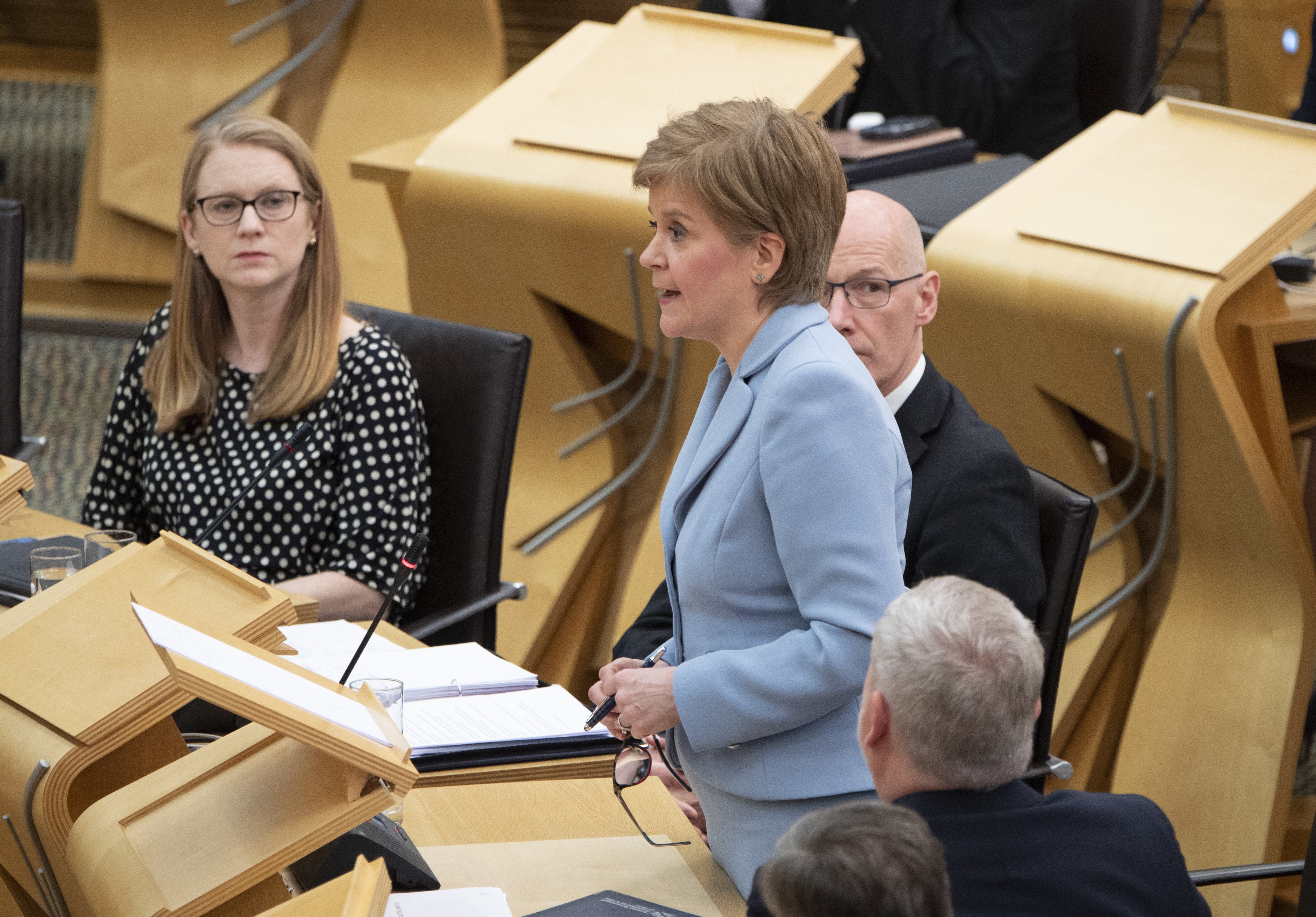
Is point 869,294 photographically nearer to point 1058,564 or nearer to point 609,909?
point 1058,564

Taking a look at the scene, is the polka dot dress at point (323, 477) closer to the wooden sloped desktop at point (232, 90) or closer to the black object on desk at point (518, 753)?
the black object on desk at point (518, 753)

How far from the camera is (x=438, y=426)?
2426mm

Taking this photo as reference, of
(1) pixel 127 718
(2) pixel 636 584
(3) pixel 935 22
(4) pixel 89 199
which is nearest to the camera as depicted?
(1) pixel 127 718

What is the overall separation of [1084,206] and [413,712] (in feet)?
5.13

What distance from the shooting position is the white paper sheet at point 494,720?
1548 millimetres

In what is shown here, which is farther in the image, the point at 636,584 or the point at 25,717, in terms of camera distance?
the point at 636,584

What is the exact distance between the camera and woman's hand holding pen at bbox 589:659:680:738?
137 cm

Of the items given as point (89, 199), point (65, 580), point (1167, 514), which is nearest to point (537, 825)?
point (65, 580)

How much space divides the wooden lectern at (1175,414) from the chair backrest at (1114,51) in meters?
1.56

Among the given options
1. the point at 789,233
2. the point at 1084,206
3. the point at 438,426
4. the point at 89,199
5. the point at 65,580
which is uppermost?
the point at 789,233

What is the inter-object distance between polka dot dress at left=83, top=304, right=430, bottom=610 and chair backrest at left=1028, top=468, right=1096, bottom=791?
1.01 metres

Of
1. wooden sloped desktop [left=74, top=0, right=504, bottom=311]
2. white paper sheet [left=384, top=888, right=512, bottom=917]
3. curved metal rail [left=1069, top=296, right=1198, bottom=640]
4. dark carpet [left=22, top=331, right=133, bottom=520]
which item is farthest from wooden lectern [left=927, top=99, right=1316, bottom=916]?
wooden sloped desktop [left=74, top=0, right=504, bottom=311]

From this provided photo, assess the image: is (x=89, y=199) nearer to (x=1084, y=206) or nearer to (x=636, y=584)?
(x=636, y=584)

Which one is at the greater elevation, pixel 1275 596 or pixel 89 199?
pixel 1275 596
